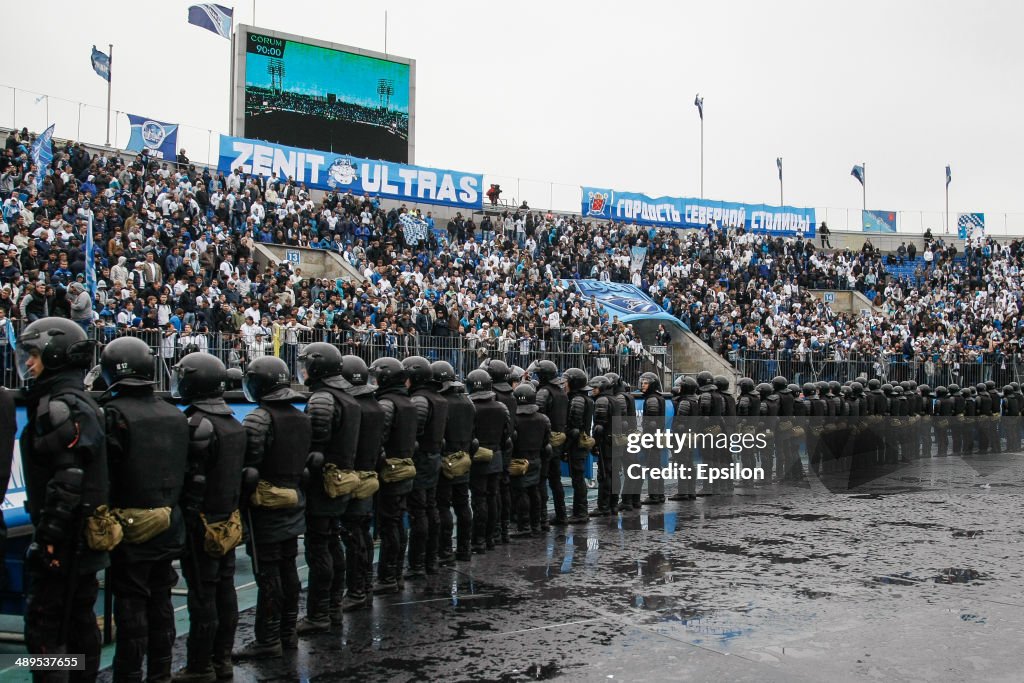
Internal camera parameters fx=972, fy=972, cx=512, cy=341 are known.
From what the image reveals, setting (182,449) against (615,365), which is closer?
(182,449)

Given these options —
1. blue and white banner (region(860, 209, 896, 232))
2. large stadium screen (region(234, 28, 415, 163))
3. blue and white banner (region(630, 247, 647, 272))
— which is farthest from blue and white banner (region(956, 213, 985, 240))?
large stadium screen (region(234, 28, 415, 163))

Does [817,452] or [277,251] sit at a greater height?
[277,251]

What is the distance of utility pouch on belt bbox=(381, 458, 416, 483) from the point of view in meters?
8.40

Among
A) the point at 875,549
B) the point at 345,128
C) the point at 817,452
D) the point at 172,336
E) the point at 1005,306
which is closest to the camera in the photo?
the point at 875,549

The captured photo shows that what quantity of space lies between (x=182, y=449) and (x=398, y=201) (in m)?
27.7

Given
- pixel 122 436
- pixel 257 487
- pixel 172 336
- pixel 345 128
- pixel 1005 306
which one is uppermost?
pixel 345 128

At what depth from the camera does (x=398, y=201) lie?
3284 centimetres

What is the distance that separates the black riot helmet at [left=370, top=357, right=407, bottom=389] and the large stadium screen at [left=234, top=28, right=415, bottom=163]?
976 inches

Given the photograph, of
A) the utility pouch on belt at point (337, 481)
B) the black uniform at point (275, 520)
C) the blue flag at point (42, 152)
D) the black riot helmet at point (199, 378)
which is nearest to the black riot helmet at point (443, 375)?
the utility pouch on belt at point (337, 481)

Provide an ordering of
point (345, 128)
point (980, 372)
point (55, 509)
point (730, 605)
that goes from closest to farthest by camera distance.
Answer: point (55, 509)
point (730, 605)
point (980, 372)
point (345, 128)

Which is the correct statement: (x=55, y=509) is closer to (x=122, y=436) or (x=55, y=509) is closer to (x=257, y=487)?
(x=122, y=436)

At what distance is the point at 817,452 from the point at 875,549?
8.67 m

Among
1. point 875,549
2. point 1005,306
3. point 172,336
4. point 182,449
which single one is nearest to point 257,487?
point 182,449

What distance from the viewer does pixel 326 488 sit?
7285 millimetres
